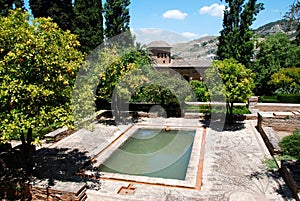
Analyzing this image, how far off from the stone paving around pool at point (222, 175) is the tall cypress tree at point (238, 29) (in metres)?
12.6

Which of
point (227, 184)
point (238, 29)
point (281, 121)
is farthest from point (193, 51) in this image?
point (227, 184)

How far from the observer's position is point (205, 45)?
80438 millimetres

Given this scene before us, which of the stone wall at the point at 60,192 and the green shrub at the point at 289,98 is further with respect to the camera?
the green shrub at the point at 289,98

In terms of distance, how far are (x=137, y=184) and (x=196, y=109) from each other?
32.4 feet

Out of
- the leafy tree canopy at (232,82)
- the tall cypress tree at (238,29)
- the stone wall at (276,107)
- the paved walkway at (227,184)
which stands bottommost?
the paved walkway at (227,184)

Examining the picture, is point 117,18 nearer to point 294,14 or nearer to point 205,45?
point 294,14

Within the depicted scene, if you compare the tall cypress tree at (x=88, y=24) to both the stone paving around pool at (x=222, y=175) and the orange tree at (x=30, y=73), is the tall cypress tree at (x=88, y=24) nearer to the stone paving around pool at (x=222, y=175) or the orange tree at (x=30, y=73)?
the stone paving around pool at (x=222, y=175)

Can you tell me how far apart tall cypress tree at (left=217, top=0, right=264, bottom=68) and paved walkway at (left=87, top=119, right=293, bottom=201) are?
49.0 feet

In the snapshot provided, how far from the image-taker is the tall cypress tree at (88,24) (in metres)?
21.5

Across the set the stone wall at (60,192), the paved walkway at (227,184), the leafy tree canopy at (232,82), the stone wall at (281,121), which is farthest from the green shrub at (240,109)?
the stone wall at (60,192)

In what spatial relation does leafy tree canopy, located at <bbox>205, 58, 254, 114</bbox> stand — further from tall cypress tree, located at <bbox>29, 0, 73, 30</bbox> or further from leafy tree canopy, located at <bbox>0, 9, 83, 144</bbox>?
tall cypress tree, located at <bbox>29, 0, 73, 30</bbox>

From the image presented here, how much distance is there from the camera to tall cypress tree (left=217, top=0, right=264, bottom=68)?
2305cm

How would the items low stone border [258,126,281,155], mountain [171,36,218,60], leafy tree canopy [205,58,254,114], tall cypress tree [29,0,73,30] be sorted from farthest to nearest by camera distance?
mountain [171,36,218,60] < tall cypress tree [29,0,73,30] < leafy tree canopy [205,58,254,114] < low stone border [258,126,281,155]

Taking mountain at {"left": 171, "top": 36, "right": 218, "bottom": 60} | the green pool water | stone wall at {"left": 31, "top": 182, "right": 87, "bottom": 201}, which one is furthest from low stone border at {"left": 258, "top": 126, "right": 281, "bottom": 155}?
mountain at {"left": 171, "top": 36, "right": 218, "bottom": 60}
